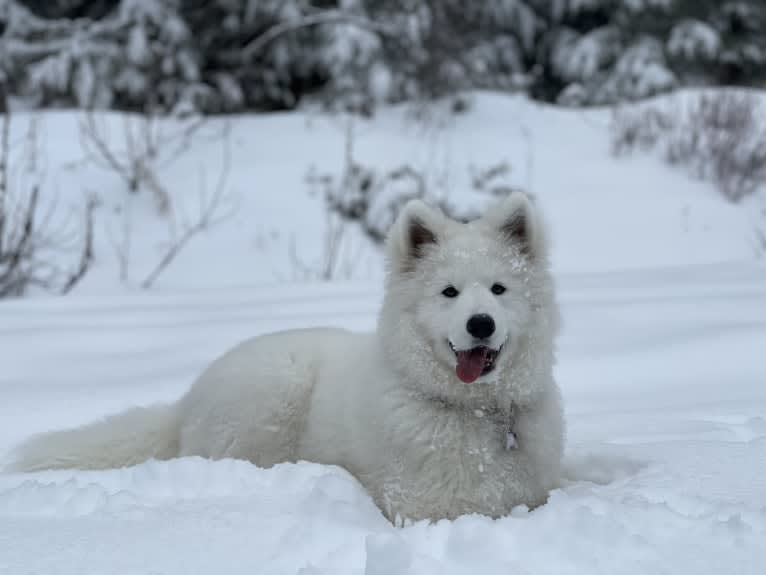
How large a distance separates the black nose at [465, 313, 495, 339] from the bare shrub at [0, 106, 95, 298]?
4.58 m

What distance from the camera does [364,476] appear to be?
265cm

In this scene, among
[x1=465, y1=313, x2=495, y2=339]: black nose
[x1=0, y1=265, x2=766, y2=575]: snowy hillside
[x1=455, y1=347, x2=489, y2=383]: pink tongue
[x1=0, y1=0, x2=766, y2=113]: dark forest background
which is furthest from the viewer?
[x1=0, y1=0, x2=766, y2=113]: dark forest background

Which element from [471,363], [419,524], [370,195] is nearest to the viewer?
[419,524]

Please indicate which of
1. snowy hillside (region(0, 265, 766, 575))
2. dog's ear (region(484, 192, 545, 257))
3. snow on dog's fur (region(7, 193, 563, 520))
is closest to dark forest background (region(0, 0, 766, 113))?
snowy hillside (region(0, 265, 766, 575))

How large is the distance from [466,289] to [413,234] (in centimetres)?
35

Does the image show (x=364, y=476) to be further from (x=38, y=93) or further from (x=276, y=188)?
(x=38, y=93)

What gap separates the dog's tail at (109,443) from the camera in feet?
9.23

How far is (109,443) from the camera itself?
2.93 metres

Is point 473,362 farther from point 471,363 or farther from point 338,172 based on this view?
point 338,172

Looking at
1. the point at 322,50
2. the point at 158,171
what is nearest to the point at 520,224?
the point at 158,171

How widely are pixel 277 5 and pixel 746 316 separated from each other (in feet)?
32.2

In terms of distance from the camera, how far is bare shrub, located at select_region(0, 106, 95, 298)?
6.25 meters

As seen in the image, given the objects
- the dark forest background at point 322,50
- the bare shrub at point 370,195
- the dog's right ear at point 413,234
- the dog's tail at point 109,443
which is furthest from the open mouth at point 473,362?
the dark forest background at point 322,50

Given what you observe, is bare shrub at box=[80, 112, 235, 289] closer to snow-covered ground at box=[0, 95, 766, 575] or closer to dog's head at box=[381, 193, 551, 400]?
snow-covered ground at box=[0, 95, 766, 575]
